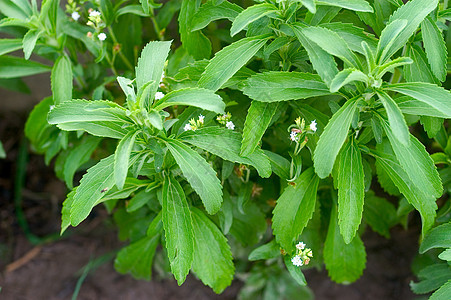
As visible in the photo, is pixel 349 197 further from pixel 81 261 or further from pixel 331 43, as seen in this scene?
pixel 81 261

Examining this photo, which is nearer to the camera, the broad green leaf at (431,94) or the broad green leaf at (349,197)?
the broad green leaf at (431,94)

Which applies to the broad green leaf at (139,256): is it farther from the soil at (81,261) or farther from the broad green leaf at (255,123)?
the broad green leaf at (255,123)

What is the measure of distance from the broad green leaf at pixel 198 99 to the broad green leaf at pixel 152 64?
98 mm

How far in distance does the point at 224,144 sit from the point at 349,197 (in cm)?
43

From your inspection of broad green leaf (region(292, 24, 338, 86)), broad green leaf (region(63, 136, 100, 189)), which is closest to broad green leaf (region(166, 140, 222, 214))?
broad green leaf (region(292, 24, 338, 86))

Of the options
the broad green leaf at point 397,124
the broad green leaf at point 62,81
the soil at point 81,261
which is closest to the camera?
the broad green leaf at point 397,124

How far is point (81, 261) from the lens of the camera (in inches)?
113

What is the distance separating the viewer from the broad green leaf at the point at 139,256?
216 centimetres

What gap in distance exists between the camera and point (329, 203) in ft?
6.88

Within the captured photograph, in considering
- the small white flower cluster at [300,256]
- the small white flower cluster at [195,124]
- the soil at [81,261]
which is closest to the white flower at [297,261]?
the small white flower cluster at [300,256]

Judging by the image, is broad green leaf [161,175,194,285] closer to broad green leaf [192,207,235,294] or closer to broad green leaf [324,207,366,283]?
broad green leaf [192,207,235,294]

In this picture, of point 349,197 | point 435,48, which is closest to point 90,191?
point 349,197

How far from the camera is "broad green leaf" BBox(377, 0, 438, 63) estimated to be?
1.35 meters

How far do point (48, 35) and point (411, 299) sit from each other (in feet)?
7.85
